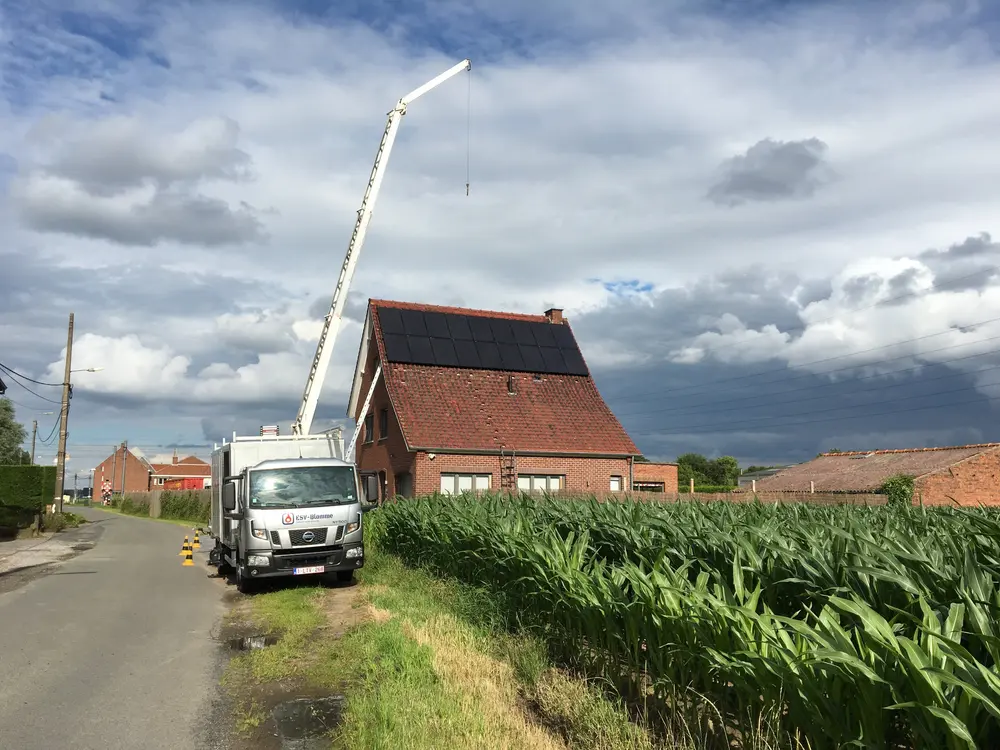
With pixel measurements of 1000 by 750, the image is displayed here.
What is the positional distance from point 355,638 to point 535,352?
24.5 meters

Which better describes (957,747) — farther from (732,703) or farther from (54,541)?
(54,541)

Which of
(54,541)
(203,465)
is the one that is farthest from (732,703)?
(203,465)

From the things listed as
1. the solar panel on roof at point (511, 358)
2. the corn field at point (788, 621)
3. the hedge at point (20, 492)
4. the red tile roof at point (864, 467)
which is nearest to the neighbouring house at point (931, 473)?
the red tile roof at point (864, 467)

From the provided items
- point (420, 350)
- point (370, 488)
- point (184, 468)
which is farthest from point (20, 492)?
point (184, 468)

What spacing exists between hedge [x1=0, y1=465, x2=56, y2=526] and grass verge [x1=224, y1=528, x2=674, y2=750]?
72.0 ft

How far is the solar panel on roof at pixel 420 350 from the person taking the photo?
3031 centimetres

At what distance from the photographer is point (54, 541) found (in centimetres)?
2853

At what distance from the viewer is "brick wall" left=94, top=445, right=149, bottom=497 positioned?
106562mm

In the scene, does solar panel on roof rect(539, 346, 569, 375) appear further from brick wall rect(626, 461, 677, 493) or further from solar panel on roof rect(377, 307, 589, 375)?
brick wall rect(626, 461, 677, 493)

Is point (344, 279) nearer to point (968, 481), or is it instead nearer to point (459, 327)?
point (459, 327)

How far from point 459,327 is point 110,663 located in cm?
2479

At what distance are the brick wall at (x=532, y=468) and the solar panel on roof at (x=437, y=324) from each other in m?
6.25

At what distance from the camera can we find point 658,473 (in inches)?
1569

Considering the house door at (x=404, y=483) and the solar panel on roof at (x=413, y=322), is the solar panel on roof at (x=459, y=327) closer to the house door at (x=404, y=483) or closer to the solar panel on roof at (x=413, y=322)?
the solar panel on roof at (x=413, y=322)
